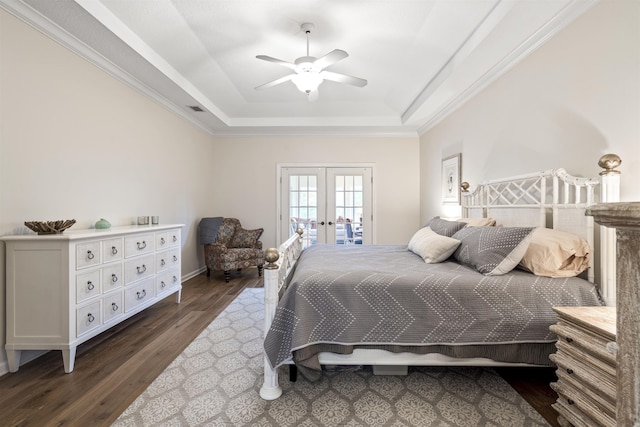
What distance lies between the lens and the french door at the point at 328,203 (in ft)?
18.5

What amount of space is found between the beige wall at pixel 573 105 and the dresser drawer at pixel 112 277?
3607 mm

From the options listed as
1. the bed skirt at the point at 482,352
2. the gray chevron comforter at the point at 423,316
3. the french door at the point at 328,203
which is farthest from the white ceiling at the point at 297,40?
the bed skirt at the point at 482,352

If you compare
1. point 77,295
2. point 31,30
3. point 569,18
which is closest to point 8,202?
point 77,295

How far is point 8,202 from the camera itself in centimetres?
208

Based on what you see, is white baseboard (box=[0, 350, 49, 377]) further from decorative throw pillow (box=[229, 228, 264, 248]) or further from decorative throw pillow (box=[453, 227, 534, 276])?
decorative throw pillow (box=[453, 227, 534, 276])

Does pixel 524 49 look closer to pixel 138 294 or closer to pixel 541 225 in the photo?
pixel 541 225

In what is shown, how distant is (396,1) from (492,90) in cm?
150

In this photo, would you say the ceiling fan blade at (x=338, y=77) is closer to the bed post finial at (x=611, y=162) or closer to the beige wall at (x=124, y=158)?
the bed post finial at (x=611, y=162)

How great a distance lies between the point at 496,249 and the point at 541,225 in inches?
27.4

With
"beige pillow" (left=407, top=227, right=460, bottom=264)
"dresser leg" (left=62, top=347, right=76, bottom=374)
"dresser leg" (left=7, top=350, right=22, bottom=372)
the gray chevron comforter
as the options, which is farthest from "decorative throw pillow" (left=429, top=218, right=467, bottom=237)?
"dresser leg" (left=7, top=350, right=22, bottom=372)

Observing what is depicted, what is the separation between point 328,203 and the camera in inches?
223

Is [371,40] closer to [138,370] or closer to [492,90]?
[492,90]

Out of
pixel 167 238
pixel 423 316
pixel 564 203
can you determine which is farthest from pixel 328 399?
pixel 167 238

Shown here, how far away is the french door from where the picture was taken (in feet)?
18.5
